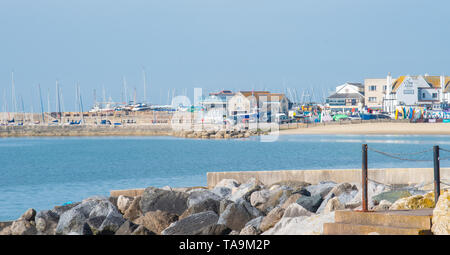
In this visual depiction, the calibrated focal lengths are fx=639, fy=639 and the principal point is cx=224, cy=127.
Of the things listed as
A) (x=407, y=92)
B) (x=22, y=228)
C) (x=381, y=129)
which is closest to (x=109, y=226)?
(x=22, y=228)

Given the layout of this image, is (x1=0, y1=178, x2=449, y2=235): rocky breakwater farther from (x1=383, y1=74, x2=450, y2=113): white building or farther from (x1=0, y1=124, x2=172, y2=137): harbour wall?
(x1=383, y1=74, x2=450, y2=113): white building

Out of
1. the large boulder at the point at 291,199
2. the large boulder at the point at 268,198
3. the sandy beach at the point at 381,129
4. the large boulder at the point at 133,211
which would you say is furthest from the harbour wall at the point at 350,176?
the sandy beach at the point at 381,129

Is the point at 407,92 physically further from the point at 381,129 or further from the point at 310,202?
the point at 310,202

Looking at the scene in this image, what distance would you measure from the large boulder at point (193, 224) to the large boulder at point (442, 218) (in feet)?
14.4

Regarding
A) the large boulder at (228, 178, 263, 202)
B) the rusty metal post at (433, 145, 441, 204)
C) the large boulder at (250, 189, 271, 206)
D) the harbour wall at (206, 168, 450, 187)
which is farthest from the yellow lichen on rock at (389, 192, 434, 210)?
the harbour wall at (206, 168, 450, 187)

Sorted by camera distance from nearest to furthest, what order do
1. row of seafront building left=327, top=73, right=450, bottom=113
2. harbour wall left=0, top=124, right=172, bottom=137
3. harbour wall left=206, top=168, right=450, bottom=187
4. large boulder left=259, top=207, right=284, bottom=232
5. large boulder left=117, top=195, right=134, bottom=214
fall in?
Answer: large boulder left=259, top=207, right=284, bottom=232 < large boulder left=117, top=195, right=134, bottom=214 < harbour wall left=206, top=168, right=450, bottom=187 < row of seafront building left=327, top=73, right=450, bottom=113 < harbour wall left=0, top=124, right=172, bottom=137

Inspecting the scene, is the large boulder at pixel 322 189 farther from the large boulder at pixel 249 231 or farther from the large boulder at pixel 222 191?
the large boulder at pixel 249 231

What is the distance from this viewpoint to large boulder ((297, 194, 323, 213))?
12.8m

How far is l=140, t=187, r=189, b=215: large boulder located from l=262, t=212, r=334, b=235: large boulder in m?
3.89

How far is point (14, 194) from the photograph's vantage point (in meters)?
28.7

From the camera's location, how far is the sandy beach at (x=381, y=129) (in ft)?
240

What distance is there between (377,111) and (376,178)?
82265 millimetres

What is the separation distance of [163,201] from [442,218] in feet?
25.4
